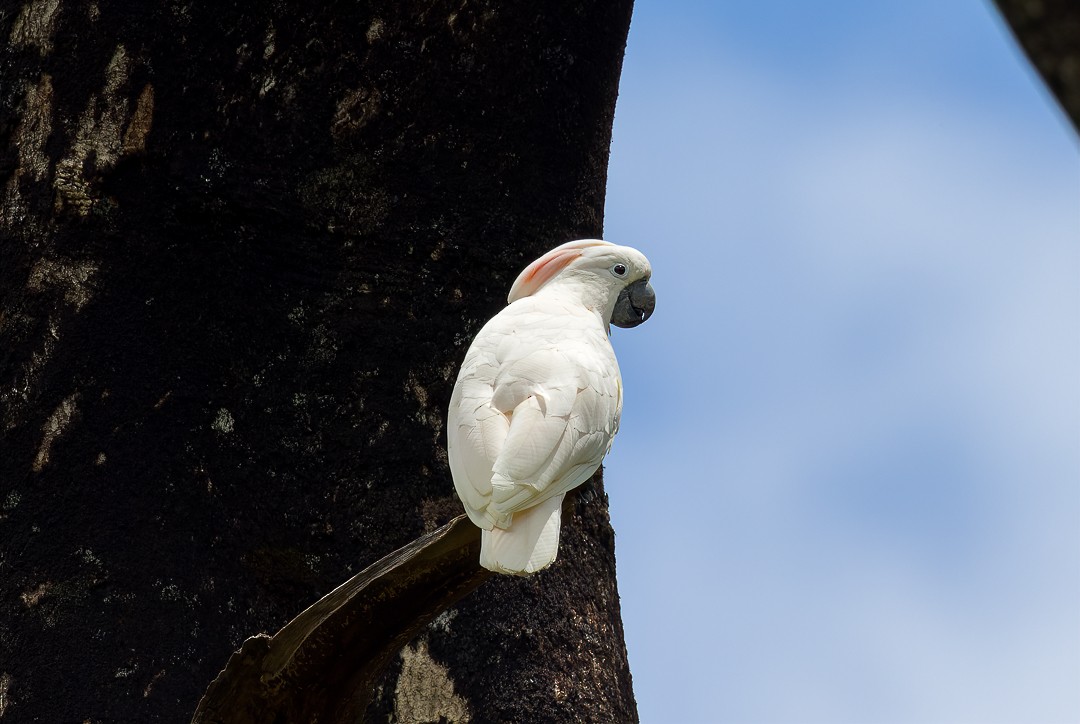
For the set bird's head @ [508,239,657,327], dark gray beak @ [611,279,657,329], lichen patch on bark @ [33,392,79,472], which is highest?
bird's head @ [508,239,657,327]

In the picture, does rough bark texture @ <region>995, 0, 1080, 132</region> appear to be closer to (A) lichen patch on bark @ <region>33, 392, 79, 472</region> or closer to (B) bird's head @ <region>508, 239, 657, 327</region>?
(B) bird's head @ <region>508, 239, 657, 327</region>

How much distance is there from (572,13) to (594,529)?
5.00ft

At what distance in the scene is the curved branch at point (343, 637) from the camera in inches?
100

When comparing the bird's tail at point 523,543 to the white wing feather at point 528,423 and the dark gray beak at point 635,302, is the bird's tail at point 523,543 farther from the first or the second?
the dark gray beak at point 635,302

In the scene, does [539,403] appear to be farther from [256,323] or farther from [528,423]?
[256,323]

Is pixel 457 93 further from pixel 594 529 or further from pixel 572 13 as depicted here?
pixel 594 529

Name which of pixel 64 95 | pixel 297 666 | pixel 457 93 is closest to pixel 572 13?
pixel 457 93

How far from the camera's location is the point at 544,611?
3.31 m

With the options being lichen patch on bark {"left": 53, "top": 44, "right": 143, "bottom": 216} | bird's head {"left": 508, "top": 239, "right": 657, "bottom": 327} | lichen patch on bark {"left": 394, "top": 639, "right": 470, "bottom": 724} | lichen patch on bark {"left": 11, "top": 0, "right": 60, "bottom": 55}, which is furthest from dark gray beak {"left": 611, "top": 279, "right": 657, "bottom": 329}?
lichen patch on bark {"left": 11, "top": 0, "right": 60, "bottom": 55}

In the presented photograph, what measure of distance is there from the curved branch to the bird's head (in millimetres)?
768

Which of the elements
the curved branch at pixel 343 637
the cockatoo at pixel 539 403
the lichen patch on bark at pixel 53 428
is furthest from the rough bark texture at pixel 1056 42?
the lichen patch on bark at pixel 53 428

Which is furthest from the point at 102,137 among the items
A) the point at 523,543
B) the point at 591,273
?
the point at 523,543

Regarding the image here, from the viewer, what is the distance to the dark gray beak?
319cm

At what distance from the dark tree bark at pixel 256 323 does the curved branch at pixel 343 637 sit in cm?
57
